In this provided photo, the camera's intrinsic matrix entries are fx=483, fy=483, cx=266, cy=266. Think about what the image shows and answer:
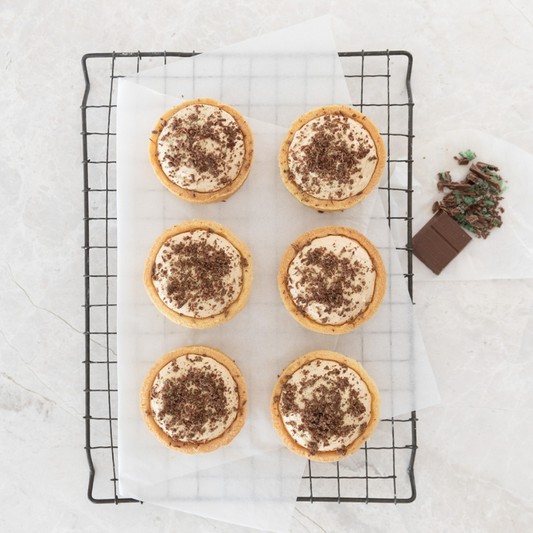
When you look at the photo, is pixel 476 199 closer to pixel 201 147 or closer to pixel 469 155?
pixel 469 155

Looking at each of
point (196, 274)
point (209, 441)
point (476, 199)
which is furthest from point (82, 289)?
point (476, 199)

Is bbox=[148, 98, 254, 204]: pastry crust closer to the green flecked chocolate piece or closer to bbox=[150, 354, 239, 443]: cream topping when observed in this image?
bbox=[150, 354, 239, 443]: cream topping

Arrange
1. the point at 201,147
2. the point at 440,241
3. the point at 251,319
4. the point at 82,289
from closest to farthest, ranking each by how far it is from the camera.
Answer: the point at 201,147 → the point at 251,319 → the point at 440,241 → the point at 82,289

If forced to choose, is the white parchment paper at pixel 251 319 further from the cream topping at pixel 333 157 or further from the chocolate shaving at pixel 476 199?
the chocolate shaving at pixel 476 199

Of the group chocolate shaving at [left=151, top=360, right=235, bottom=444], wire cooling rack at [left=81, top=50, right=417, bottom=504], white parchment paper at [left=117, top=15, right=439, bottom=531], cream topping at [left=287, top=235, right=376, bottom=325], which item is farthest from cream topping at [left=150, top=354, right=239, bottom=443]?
cream topping at [left=287, top=235, right=376, bottom=325]

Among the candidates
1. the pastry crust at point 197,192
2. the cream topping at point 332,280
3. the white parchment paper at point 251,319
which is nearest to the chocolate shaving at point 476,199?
the white parchment paper at point 251,319

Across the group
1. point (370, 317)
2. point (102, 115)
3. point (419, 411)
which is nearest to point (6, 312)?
point (102, 115)
